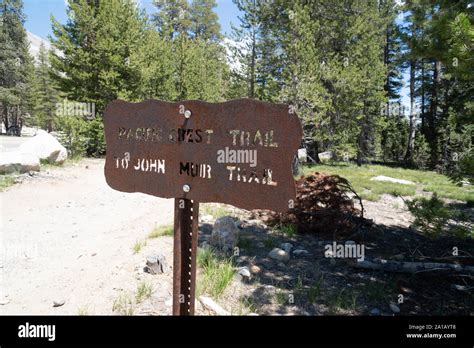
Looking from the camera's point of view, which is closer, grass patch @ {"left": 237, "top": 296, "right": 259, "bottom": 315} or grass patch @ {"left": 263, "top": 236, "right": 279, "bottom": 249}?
grass patch @ {"left": 237, "top": 296, "right": 259, "bottom": 315}

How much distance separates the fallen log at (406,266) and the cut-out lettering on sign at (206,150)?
10.8 ft

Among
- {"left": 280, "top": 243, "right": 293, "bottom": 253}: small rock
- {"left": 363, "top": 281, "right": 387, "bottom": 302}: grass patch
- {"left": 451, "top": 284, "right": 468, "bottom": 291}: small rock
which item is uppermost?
{"left": 280, "top": 243, "right": 293, "bottom": 253}: small rock

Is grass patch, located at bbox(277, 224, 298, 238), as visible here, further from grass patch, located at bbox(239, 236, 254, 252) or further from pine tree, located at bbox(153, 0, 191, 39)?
pine tree, located at bbox(153, 0, 191, 39)

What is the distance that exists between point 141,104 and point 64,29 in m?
17.5

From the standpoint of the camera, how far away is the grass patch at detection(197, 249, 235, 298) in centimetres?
383

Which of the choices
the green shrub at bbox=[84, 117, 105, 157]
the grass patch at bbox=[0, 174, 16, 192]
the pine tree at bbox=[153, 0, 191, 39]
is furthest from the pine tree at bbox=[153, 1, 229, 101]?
the grass patch at bbox=[0, 174, 16, 192]

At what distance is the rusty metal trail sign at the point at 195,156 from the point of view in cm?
208

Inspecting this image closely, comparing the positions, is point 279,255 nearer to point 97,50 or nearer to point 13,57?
point 97,50

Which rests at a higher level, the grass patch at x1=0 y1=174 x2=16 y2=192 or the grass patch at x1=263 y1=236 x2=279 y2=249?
the grass patch at x1=0 y1=174 x2=16 y2=192

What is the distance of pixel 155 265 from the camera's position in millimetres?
4297

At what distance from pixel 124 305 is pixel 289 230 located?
3.46 metres

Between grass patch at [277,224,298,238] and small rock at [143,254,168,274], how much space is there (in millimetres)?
2587

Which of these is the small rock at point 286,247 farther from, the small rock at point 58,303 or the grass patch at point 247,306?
the small rock at point 58,303

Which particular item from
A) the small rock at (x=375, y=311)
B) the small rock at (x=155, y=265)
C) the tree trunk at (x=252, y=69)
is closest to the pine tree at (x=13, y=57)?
the tree trunk at (x=252, y=69)
